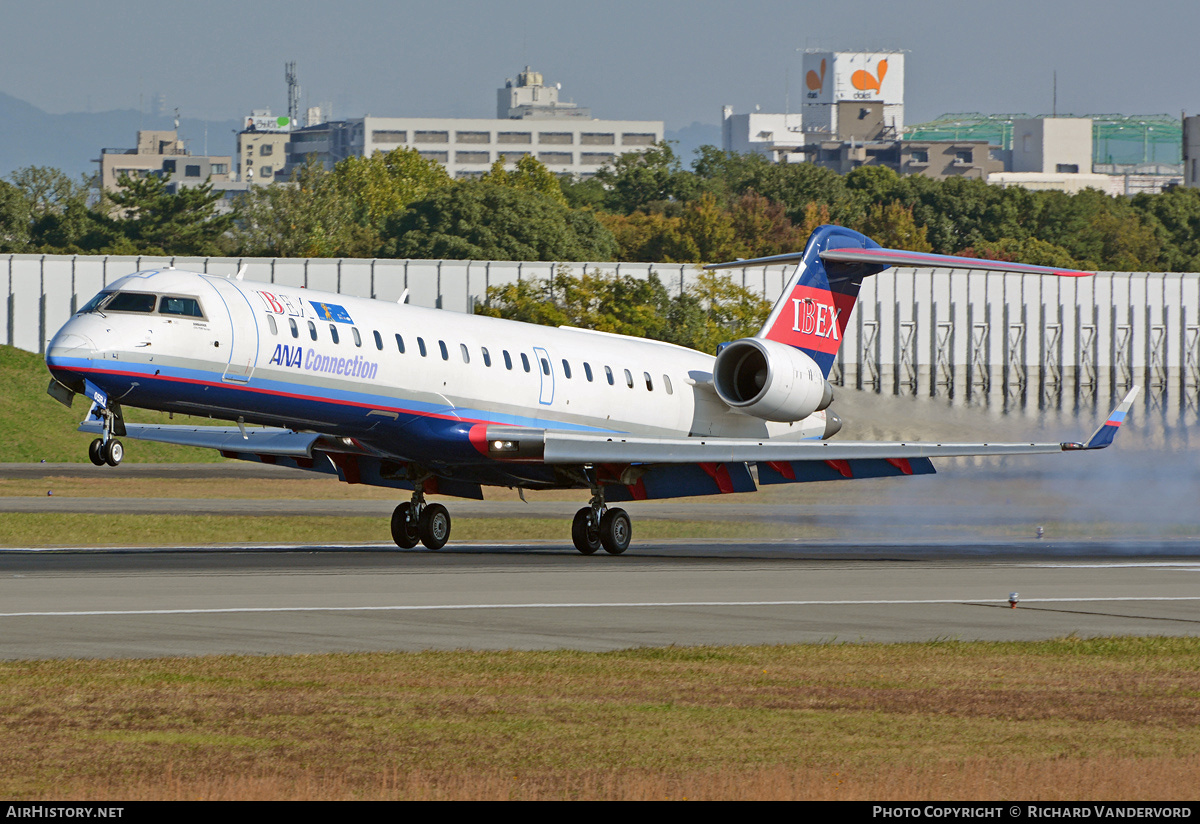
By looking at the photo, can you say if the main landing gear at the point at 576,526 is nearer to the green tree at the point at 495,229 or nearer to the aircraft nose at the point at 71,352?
the aircraft nose at the point at 71,352

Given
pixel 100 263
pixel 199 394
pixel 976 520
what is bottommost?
pixel 976 520

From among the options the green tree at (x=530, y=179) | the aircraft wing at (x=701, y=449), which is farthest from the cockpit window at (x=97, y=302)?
the green tree at (x=530, y=179)

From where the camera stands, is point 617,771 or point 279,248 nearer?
point 617,771

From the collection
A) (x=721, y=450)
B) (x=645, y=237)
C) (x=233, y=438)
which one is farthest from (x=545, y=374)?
(x=645, y=237)

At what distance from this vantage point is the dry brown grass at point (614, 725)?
10305 mm

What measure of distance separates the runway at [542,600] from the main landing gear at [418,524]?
41cm

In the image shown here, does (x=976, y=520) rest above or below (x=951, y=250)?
below

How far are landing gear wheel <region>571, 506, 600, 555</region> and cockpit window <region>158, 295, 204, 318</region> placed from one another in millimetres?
9435

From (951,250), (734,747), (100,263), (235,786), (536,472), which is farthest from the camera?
(951,250)

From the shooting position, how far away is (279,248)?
129375mm

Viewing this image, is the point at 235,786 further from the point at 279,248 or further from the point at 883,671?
the point at 279,248

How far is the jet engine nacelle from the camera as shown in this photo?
107ft
